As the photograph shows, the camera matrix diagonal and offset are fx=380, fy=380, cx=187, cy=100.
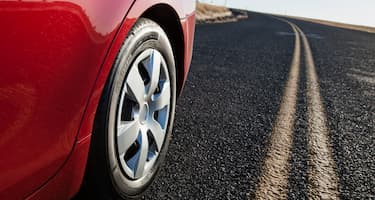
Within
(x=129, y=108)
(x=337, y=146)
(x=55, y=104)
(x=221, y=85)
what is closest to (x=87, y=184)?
(x=129, y=108)

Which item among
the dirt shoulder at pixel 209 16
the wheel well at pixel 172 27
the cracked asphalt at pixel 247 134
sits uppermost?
the wheel well at pixel 172 27

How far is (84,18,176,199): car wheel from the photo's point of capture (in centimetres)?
136

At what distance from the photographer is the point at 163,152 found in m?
1.86

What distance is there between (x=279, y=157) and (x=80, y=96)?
139cm

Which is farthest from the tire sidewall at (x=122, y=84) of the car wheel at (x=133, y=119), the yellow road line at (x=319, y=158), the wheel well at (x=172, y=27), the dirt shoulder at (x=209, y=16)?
the dirt shoulder at (x=209, y=16)

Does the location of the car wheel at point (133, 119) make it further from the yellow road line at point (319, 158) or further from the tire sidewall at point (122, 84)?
the yellow road line at point (319, 158)

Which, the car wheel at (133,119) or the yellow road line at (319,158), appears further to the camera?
the yellow road line at (319,158)

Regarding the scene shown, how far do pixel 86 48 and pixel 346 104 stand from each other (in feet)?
10.2

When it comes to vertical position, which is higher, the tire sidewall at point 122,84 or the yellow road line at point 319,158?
the tire sidewall at point 122,84

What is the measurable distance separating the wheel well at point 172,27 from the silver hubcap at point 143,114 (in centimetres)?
20

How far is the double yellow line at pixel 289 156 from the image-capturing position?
5.95 feet

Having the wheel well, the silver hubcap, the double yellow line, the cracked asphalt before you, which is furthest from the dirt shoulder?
the silver hubcap

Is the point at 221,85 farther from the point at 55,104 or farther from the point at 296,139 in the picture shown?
the point at 55,104

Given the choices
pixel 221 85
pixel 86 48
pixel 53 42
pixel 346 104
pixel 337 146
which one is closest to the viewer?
pixel 53 42
